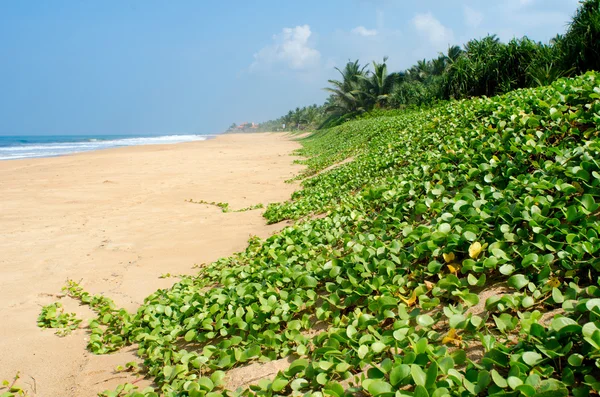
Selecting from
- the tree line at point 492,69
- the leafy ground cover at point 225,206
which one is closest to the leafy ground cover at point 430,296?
the leafy ground cover at point 225,206

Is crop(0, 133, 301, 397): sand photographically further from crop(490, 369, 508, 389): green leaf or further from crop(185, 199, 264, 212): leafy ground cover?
crop(490, 369, 508, 389): green leaf

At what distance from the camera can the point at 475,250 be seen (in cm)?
238

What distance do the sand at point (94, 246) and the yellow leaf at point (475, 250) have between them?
6.87 ft

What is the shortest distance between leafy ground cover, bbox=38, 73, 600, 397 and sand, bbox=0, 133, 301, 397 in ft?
0.96

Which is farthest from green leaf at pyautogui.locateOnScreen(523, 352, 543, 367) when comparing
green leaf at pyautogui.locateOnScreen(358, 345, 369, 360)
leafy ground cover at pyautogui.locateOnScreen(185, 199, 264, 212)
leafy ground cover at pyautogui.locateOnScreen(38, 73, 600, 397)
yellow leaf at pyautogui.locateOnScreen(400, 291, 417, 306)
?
leafy ground cover at pyautogui.locateOnScreen(185, 199, 264, 212)

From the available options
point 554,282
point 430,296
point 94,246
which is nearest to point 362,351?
point 430,296

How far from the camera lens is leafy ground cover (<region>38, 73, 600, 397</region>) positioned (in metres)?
1.60

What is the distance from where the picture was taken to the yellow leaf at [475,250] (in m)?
2.37

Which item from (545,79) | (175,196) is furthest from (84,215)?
(545,79)

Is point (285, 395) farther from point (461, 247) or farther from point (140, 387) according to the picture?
point (461, 247)

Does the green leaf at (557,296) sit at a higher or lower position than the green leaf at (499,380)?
higher

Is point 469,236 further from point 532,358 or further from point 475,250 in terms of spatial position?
point 532,358

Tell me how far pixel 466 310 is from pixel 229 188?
8.82 m

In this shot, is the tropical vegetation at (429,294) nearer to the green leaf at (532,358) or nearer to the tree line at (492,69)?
the green leaf at (532,358)
